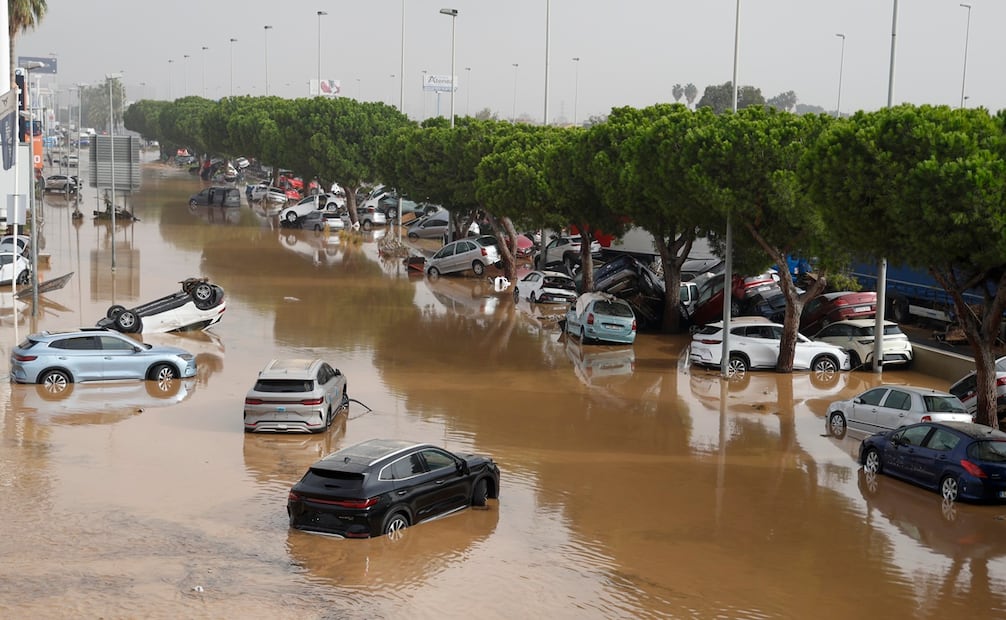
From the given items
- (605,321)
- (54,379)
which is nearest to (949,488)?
(605,321)

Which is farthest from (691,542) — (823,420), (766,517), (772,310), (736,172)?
(772,310)

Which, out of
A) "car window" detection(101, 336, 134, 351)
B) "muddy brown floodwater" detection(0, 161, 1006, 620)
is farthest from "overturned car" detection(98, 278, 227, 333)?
"car window" detection(101, 336, 134, 351)

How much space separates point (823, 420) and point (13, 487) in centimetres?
1562

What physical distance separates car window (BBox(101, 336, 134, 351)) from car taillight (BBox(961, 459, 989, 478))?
17.5 metres

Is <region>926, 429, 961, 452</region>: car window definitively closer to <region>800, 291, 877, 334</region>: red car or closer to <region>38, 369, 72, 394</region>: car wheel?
<region>800, 291, 877, 334</region>: red car

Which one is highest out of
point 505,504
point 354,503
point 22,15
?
point 22,15

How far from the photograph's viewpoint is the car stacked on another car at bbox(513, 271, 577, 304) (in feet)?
133

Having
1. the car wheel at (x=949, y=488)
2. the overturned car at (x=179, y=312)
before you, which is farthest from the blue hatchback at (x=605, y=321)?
the car wheel at (x=949, y=488)

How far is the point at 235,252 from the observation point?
54375mm

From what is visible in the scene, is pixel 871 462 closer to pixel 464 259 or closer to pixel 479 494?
pixel 479 494

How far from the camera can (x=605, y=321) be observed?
32312 millimetres

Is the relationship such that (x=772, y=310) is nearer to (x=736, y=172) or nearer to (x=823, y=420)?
(x=736, y=172)

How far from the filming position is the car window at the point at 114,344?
25375 millimetres

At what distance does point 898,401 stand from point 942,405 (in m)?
0.86
